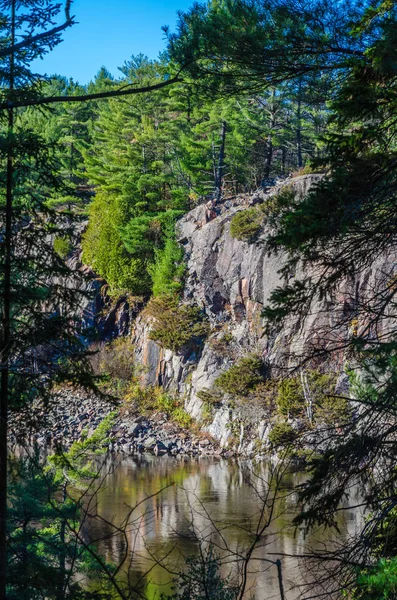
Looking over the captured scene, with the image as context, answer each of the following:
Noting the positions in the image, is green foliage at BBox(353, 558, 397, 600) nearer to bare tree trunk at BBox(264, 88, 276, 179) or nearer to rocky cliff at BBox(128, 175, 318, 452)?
rocky cliff at BBox(128, 175, 318, 452)

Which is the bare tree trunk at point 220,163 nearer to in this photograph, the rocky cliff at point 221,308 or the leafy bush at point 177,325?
the rocky cliff at point 221,308

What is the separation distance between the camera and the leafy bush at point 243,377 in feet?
101

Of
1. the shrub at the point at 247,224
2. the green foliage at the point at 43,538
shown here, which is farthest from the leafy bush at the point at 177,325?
the green foliage at the point at 43,538

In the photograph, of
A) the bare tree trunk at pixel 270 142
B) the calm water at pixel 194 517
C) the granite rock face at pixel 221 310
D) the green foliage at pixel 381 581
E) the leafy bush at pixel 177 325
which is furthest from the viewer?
the bare tree trunk at pixel 270 142

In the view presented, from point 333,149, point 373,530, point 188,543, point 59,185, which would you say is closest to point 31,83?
point 59,185

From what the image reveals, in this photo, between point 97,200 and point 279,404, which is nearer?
point 279,404

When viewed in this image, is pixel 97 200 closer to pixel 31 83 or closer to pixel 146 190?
pixel 146 190

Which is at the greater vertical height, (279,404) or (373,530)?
(279,404)

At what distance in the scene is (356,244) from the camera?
575cm

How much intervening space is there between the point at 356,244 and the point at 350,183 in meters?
0.53

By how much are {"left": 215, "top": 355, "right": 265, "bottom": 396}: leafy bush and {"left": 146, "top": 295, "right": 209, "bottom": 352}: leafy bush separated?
3.54 meters

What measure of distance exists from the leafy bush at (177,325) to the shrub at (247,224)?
4.71m

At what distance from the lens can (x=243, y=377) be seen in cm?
3070

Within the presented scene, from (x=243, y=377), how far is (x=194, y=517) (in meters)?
11.6
